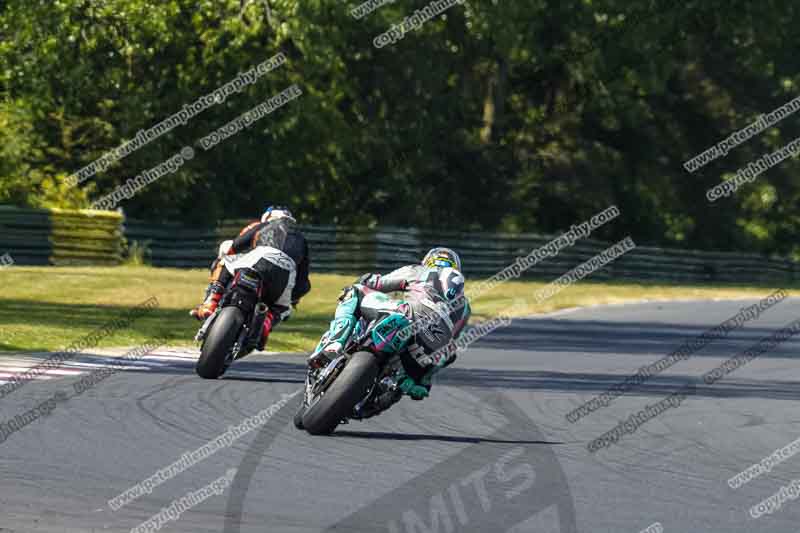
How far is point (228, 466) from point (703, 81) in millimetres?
48313

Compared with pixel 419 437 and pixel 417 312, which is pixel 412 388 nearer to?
pixel 419 437

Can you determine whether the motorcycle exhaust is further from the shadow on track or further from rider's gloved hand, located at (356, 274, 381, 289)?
the shadow on track

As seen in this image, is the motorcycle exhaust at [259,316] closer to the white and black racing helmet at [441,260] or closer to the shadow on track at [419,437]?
the white and black racing helmet at [441,260]

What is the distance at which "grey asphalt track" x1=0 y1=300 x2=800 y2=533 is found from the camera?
905 centimetres

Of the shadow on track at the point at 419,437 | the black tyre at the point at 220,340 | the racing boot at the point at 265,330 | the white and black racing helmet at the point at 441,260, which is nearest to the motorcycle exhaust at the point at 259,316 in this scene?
the racing boot at the point at 265,330

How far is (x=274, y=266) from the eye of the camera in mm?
16062

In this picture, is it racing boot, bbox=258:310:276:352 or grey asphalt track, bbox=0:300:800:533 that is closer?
grey asphalt track, bbox=0:300:800:533

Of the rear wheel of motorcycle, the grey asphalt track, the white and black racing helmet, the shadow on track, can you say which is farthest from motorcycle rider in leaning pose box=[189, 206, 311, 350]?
the rear wheel of motorcycle

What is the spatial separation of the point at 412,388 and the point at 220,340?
10.7ft

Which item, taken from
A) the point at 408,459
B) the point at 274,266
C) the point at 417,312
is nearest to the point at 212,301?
the point at 274,266

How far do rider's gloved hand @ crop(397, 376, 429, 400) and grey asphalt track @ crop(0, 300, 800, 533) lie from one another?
1.00 feet

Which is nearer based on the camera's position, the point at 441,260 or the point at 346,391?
the point at 346,391

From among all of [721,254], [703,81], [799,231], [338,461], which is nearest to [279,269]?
[338,461]

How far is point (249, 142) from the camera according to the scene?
4319cm
